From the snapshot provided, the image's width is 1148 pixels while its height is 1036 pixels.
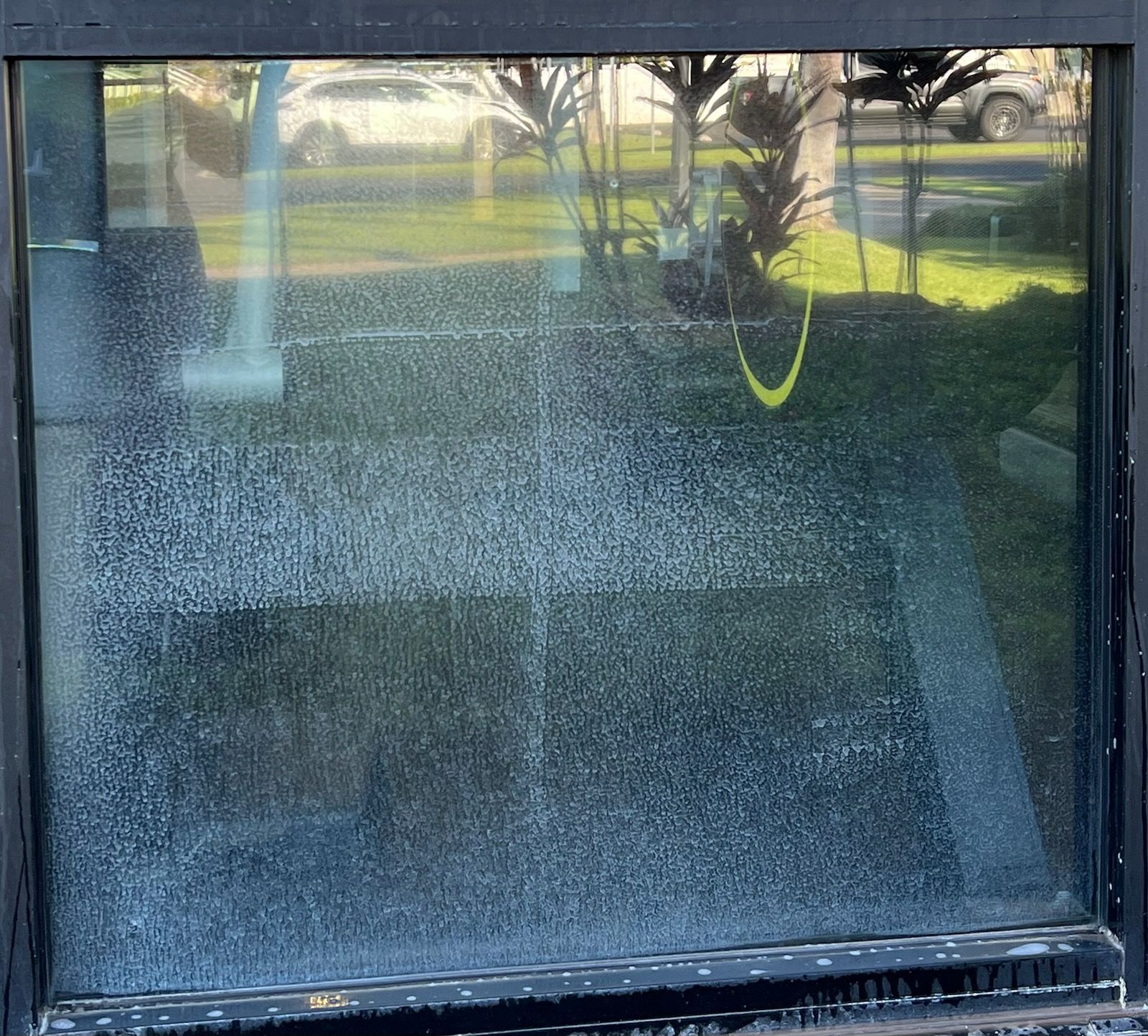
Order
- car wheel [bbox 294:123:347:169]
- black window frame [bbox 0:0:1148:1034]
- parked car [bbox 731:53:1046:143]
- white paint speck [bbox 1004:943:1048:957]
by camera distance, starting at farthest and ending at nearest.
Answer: white paint speck [bbox 1004:943:1048:957], parked car [bbox 731:53:1046:143], car wheel [bbox 294:123:347:169], black window frame [bbox 0:0:1148:1034]

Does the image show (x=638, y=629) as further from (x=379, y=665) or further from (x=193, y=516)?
(x=193, y=516)

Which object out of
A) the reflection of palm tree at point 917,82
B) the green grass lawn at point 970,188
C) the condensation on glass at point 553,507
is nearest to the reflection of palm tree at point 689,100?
the condensation on glass at point 553,507

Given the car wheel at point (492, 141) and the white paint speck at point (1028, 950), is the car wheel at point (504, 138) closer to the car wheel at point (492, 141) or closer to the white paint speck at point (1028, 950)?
the car wheel at point (492, 141)

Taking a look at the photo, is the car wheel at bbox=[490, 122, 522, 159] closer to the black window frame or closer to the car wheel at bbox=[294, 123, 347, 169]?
the black window frame

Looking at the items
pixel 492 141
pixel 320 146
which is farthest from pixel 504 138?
pixel 320 146

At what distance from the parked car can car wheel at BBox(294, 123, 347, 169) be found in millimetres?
913

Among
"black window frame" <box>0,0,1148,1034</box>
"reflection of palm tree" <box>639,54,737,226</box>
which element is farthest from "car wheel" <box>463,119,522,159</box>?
"reflection of palm tree" <box>639,54,737,226</box>

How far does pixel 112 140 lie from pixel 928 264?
1484 mm

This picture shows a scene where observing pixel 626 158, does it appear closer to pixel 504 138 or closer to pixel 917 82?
pixel 504 138

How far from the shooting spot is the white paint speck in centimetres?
269

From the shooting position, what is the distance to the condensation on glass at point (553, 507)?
2.45 meters

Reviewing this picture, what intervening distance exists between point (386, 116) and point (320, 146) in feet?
0.42

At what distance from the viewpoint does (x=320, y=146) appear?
2441mm

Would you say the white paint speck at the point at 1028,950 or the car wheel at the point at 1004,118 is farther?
the white paint speck at the point at 1028,950
